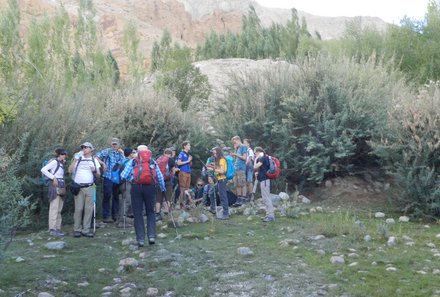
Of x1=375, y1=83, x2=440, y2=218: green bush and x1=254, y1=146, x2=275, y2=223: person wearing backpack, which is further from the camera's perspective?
x1=375, y1=83, x2=440, y2=218: green bush

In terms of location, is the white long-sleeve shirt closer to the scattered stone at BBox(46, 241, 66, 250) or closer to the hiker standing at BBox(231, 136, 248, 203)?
the scattered stone at BBox(46, 241, 66, 250)

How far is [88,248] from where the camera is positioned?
1038cm

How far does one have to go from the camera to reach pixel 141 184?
10430mm

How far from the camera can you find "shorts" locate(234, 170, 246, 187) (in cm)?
1584

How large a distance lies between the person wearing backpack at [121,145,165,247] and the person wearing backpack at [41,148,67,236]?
71.2 inches

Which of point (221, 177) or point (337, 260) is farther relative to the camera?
point (221, 177)

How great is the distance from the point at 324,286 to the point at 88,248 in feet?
14.6

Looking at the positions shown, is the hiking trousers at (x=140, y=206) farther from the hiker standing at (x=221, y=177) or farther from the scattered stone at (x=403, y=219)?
the scattered stone at (x=403, y=219)

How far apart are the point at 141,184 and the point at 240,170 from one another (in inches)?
222

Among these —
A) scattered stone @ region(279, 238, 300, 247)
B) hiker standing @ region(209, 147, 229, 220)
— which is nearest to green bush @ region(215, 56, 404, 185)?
hiker standing @ region(209, 147, 229, 220)

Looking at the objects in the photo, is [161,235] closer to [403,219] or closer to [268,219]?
[268,219]

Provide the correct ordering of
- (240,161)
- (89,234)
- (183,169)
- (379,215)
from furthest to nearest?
(240,161) → (183,169) → (379,215) → (89,234)

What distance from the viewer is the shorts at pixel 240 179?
15836 mm

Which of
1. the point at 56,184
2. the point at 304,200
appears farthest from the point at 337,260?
the point at 304,200
